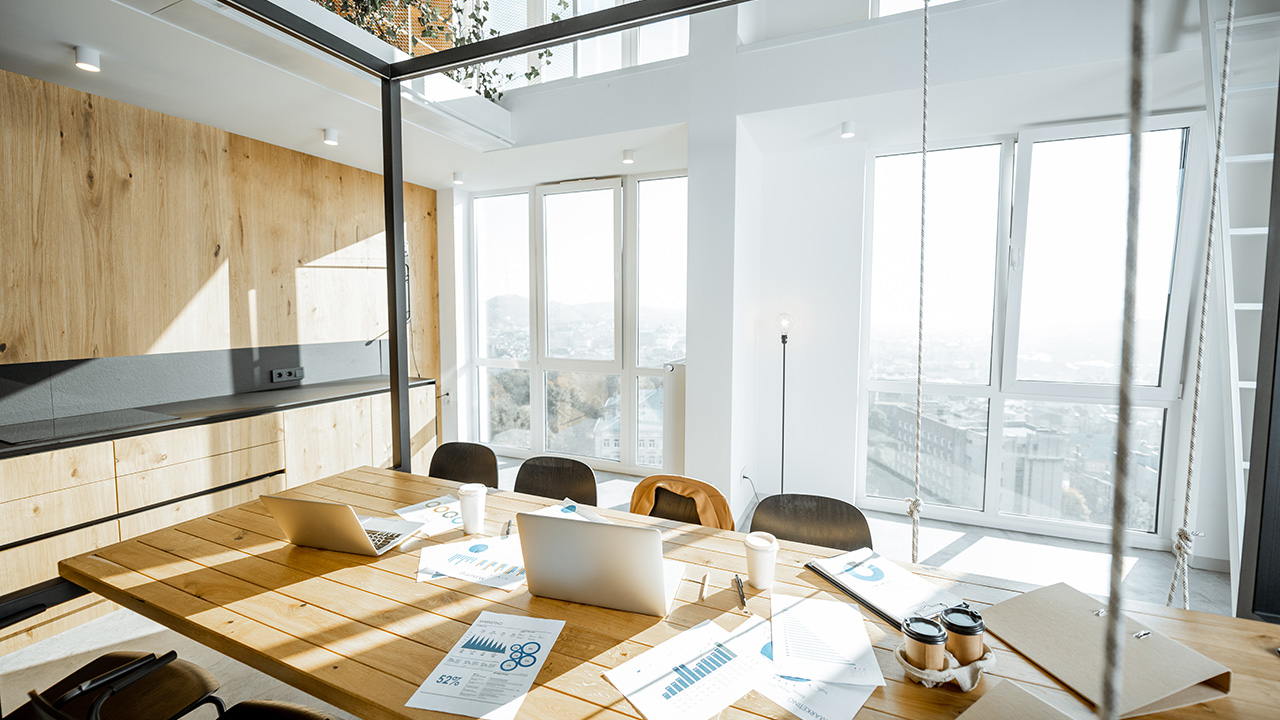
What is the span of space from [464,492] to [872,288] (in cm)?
329

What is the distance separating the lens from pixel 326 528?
1.58 m

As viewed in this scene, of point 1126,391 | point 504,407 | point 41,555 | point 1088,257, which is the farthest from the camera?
point 504,407

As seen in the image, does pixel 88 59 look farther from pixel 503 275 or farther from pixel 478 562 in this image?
pixel 503 275

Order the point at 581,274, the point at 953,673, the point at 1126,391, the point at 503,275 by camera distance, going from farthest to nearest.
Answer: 1. the point at 503,275
2. the point at 581,274
3. the point at 953,673
4. the point at 1126,391

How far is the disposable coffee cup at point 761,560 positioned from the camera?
1.38 m

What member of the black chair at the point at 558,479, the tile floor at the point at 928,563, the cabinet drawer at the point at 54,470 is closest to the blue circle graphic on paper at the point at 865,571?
the tile floor at the point at 928,563

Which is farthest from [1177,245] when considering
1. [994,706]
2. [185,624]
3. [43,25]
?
[43,25]

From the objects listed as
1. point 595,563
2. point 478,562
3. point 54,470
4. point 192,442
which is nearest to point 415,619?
point 478,562

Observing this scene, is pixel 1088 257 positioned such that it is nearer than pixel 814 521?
No

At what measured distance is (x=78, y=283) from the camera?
2814 millimetres

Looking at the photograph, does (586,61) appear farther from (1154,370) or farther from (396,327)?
(1154,370)

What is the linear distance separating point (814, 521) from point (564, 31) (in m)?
1.95

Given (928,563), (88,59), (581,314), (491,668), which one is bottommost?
(928,563)

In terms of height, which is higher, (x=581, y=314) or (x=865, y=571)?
(x=581, y=314)
